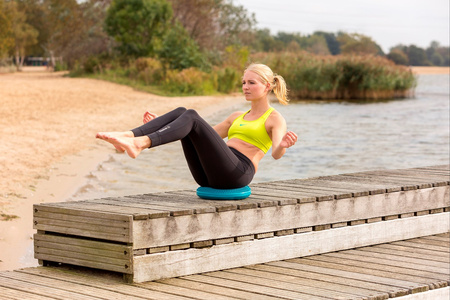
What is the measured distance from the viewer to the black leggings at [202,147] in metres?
5.23

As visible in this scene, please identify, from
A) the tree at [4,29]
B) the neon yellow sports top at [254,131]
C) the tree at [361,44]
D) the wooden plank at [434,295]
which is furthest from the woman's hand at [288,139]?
the tree at [361,44]

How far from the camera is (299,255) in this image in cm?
616

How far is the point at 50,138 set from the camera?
52.3 feet

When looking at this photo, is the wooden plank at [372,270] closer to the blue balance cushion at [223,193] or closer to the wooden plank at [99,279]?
the blue balance cushion at [223,193]

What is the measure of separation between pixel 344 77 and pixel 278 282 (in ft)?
117

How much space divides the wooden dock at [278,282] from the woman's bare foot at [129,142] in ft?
3.21

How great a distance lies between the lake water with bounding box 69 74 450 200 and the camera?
12328 mm

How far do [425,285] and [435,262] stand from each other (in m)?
0.88

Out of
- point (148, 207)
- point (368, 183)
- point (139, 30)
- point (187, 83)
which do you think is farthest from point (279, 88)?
point (139, 30)

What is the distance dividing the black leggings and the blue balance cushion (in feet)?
0.13

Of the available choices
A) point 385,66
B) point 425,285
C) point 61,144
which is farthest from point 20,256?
point 385,66

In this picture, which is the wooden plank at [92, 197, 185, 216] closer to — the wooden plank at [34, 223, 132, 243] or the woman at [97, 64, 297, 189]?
the wooden plank at [34, 223, 132, 243]

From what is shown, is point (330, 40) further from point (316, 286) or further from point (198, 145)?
point (316, 286)

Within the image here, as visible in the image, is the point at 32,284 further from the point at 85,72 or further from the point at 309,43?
A: the point at 309,43
